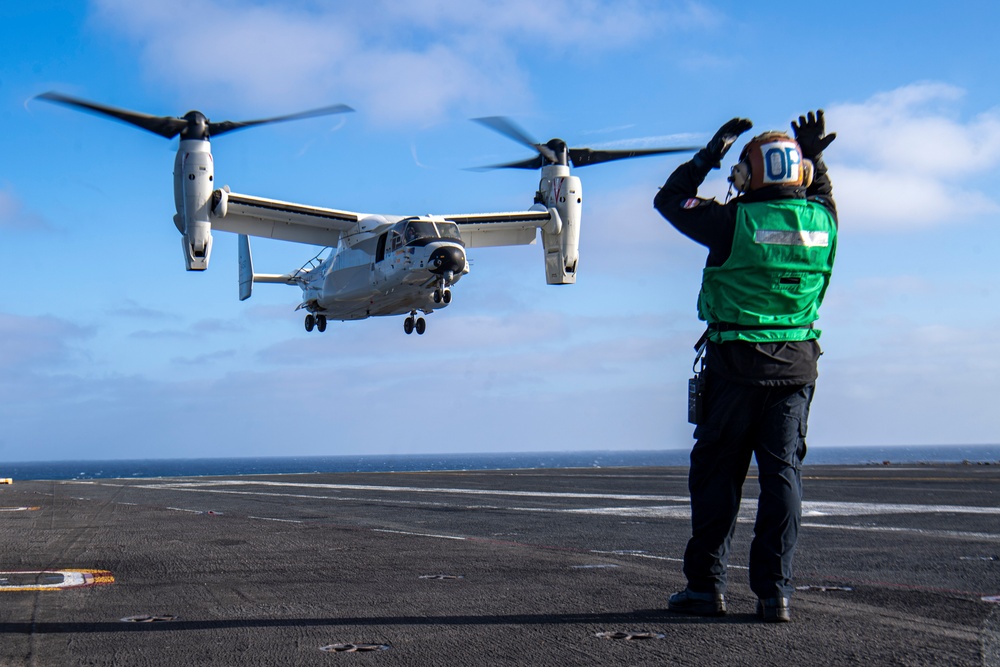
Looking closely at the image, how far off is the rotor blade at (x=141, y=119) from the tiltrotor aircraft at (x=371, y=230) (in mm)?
32

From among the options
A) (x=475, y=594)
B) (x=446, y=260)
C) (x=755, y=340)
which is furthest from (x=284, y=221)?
(x=755, y=340)

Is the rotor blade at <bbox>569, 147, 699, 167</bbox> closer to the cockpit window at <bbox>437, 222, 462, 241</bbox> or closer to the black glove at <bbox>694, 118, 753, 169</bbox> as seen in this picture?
the cockpit window at <bbox>437, 222, 462, 241</bbox>

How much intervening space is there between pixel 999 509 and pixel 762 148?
7.97 metres

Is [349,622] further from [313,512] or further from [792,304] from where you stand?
[313,512]

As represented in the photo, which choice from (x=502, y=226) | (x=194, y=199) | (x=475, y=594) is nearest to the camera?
(x=475, y=594)

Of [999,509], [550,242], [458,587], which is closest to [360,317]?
[550,242]

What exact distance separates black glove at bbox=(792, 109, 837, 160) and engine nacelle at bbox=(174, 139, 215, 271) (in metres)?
26.6

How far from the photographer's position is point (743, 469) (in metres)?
4.42

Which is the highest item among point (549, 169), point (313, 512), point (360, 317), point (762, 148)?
point (549, 169)

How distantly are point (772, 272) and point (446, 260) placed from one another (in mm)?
25749

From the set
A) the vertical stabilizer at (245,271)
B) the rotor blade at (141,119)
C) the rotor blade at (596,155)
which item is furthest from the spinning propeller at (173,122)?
the vertical stabilizer at (245,271)

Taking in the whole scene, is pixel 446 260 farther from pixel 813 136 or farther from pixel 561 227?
pixel 813 136

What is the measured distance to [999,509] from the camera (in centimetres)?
1041

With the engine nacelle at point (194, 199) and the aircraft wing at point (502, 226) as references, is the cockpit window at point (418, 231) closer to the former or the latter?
the aircraft wing at point (502, 226)
